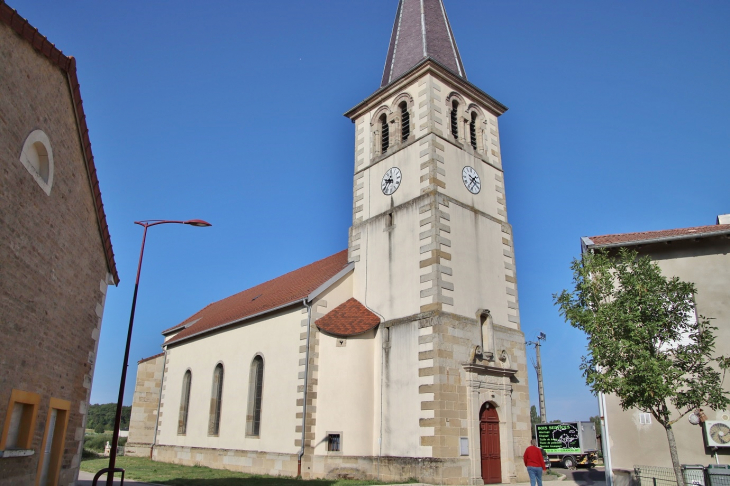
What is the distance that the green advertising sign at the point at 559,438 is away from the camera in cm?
2958

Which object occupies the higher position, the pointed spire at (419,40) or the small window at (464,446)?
the pointed spire at (419,40)

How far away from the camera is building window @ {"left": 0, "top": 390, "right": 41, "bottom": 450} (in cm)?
877

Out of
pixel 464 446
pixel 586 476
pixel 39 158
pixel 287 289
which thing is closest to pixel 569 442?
pixel 586 476

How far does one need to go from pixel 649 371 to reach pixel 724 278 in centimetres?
513

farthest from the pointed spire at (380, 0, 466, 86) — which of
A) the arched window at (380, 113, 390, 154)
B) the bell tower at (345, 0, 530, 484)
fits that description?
the arched window at (380, 113, 390, 154)

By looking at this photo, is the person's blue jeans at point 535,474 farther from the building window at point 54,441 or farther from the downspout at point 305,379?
the building window at point 54,441

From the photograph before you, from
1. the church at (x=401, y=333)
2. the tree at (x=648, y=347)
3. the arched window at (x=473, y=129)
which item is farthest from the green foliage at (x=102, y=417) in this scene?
the tree at (x=648, y=347)

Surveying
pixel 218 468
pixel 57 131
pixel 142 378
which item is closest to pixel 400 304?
pixel 218 468

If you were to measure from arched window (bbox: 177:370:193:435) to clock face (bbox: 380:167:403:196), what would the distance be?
12309 mm

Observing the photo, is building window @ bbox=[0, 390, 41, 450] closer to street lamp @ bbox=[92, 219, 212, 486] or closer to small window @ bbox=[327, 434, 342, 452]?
street lamp @ bbox=[92, 219, 212, 486]

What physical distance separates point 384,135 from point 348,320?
795 centimetres

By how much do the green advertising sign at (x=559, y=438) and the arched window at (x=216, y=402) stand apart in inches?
732

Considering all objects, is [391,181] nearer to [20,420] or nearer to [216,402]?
[216,402]

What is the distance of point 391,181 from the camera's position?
2006cm
